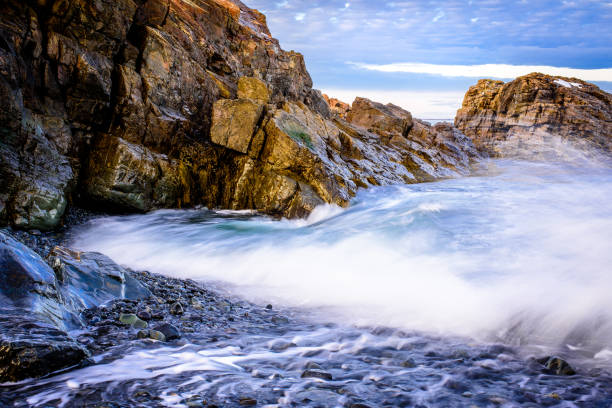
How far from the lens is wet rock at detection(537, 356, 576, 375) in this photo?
3.88 meters

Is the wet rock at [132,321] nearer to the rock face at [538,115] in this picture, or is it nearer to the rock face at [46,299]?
the rock face at [46,299]

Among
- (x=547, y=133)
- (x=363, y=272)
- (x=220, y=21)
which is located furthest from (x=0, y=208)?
(x=547, y=133)

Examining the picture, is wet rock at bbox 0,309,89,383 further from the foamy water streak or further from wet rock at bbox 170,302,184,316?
the foamy water streak

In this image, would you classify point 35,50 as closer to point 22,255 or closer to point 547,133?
point 22,255

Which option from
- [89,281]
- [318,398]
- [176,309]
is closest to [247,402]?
[318,398]

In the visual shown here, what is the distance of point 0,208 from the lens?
798cm

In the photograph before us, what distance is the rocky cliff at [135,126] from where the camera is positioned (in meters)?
8.98

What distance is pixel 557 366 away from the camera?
3.95 metres

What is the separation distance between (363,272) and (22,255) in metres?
5.62

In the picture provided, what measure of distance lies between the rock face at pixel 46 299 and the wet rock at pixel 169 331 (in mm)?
795

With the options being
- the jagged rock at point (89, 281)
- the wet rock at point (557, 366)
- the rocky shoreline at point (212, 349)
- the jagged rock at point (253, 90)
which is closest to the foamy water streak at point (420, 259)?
the wet rock at point (557, 366)

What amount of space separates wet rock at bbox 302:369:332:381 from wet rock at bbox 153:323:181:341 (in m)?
1.49

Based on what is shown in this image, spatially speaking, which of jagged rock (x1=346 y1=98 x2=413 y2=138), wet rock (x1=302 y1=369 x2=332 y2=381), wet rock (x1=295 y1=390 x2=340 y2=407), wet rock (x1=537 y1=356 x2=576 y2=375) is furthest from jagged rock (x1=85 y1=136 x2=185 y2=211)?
jagged rock (x1=346 y1=98 x2=413 y2=138)

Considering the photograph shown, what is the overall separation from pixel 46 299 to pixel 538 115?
47149 millimetres
